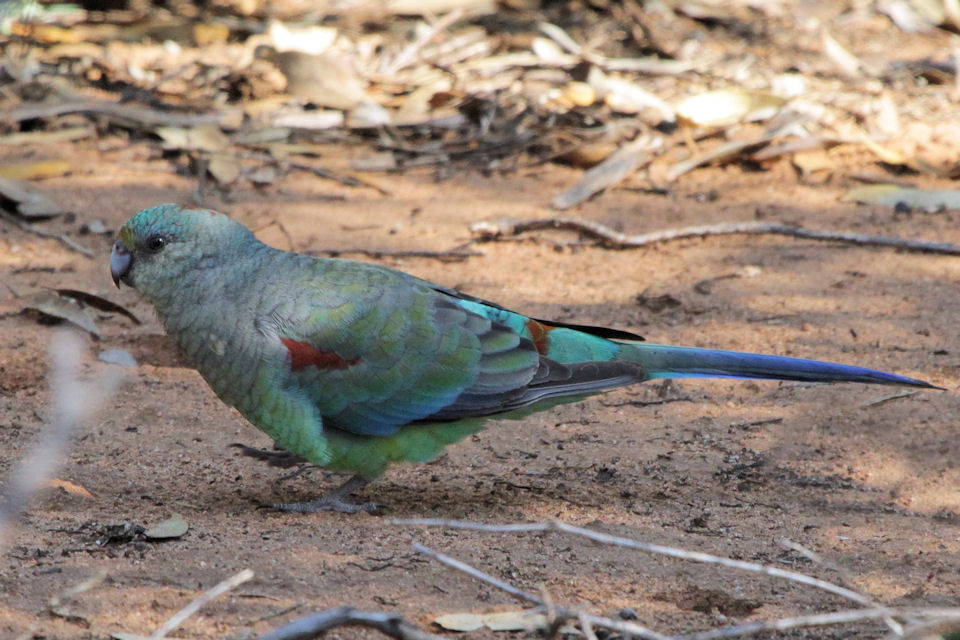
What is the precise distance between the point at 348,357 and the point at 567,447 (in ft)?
3.55

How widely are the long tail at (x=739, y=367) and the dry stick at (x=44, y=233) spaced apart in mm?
3242

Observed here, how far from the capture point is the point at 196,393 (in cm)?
465

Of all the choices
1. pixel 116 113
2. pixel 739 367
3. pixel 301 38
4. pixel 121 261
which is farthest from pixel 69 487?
pixel 301 38

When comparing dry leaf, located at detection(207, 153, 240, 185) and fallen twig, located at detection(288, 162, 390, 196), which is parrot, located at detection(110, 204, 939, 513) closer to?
dry leaf, located at detection(207, 153, 240, 185)

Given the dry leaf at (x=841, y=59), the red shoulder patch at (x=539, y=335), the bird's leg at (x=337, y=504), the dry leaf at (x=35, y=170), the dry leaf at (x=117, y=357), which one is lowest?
the bird's leg at (x=337, y=504)

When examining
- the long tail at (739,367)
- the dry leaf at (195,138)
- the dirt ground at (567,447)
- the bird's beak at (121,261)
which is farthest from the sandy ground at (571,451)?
the bird's beak at (121,261)

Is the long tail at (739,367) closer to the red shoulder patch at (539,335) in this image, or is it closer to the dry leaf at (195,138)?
the red shoulder patch at (539,335)

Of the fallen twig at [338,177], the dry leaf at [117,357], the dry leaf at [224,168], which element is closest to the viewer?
the dry leaf at [117,357]

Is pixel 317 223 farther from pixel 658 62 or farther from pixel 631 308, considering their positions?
pixel 658 62

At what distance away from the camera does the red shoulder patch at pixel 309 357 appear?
11.9 feet

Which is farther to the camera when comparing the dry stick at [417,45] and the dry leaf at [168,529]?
the dry stick at [417,45]

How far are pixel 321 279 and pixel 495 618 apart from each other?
146 cm

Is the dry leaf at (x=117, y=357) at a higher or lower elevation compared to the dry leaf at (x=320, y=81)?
lower

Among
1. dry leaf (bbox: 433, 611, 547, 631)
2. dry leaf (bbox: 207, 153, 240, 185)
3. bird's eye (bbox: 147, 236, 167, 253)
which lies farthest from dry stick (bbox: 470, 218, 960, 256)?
dry leaf (bbox: 433, 611, 547, 631)
